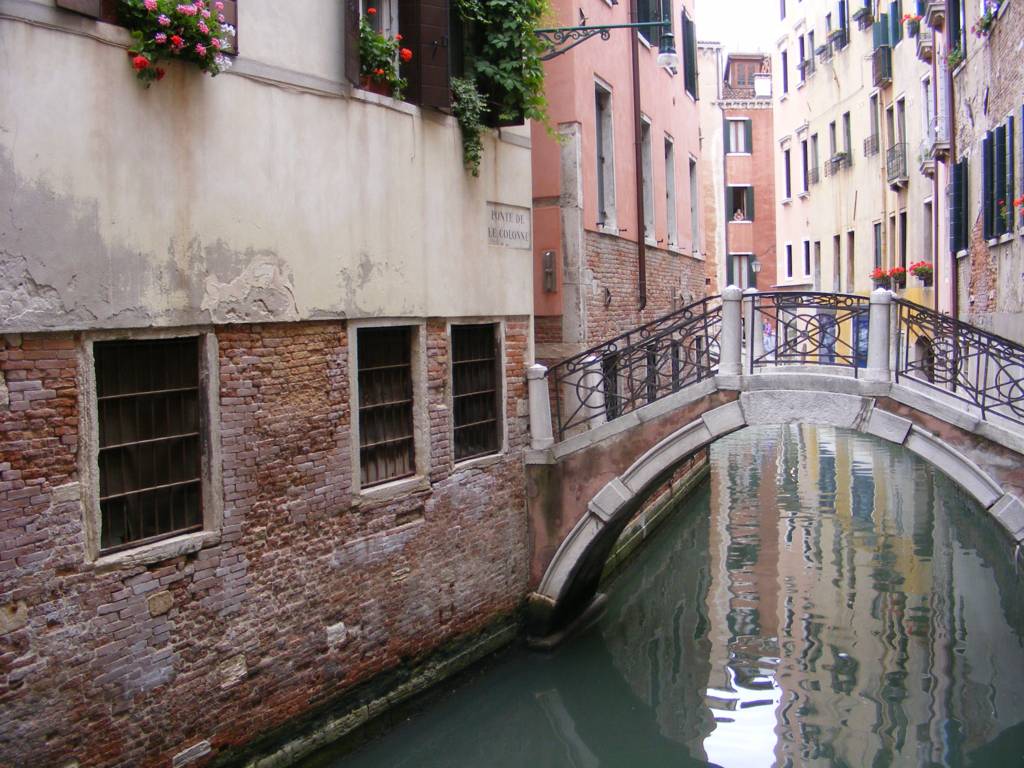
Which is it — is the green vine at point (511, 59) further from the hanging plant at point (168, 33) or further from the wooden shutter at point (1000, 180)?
the wooden shutter at point (1000, 180)

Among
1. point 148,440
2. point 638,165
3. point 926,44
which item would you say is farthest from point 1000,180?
point 148,440

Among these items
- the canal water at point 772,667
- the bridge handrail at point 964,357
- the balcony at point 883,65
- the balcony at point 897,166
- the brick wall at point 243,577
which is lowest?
the canal water at point 772,667

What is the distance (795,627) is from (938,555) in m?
3.38

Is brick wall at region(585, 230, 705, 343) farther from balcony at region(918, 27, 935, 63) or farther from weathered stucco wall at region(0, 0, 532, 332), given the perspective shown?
balcony at region(918, 27, 935, 63)

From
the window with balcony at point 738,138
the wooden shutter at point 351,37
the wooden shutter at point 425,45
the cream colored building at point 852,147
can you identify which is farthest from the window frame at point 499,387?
the window with balcony at point 738,138

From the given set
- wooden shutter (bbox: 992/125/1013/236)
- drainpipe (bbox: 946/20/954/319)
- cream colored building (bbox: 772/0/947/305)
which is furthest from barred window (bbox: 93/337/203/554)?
cream colored building (bbox: 772/0/947/305)

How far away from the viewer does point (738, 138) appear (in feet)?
113

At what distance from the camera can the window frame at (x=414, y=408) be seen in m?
7.32

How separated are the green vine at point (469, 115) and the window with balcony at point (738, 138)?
2729 centimetres

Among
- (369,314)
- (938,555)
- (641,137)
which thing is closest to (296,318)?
(369,314)

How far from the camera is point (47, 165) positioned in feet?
16.8

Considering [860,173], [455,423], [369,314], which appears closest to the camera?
[369,314]

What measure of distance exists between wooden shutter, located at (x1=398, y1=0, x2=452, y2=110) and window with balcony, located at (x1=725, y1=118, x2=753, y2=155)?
2781 centimetres

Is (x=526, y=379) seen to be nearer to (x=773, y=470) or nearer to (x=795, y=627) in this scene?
(x=795, y=627)
